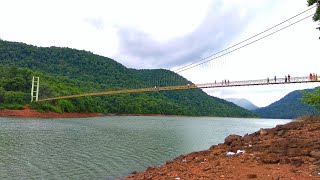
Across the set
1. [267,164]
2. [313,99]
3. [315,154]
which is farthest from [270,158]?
[313,99]

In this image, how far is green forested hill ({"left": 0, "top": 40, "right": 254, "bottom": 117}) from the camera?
265 ft

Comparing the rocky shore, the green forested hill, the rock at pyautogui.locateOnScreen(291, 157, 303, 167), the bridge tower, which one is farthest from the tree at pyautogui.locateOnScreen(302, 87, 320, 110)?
the bridge tower

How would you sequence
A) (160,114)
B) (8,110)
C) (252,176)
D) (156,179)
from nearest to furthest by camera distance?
(252,176), (156,179), (8,110), (160,114)

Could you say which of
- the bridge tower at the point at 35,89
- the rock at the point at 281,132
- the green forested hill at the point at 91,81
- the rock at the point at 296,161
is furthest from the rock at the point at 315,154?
the bridge tower at the point at 35,89

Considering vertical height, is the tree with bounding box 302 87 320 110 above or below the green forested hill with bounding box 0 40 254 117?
below

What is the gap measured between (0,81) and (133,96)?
57175 millimetres

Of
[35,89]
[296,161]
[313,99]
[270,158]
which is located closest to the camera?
[296,161]

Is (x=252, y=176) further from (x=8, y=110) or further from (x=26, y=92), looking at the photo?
(x=26, y=92)

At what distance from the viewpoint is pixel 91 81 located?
124 meters

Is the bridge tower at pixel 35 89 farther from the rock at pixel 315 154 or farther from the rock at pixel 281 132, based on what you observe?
the rock at pixel 315 154

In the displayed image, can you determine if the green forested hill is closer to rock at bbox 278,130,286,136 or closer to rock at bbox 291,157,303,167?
rock at bbox 278,130,286,136

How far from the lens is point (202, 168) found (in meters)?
10.3

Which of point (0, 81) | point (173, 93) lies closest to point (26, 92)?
point (0, 81)

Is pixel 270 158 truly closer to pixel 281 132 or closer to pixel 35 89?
pixel 281 132
